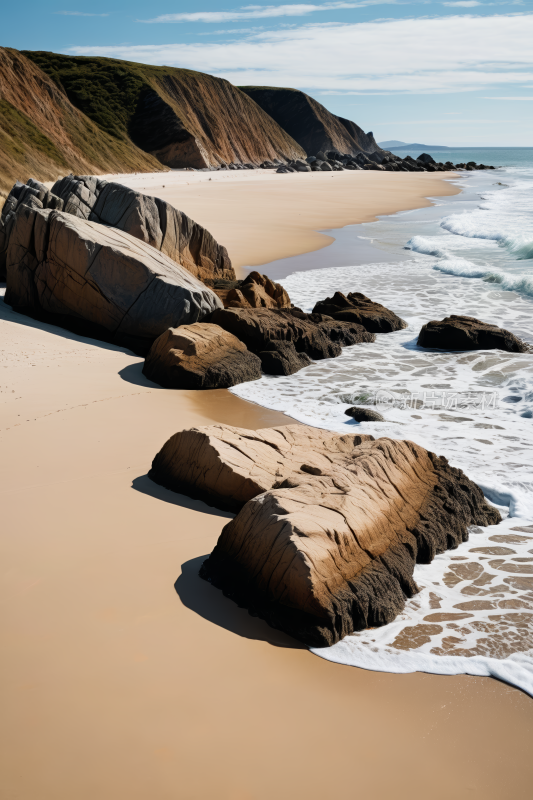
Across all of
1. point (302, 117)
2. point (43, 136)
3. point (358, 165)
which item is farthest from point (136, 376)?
point (302, 117)

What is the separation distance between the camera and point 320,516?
326cm

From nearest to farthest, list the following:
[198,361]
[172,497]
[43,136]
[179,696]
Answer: [179,696] → [172,497] → [198,361] → [43,136]

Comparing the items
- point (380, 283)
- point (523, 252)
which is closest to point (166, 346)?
point (380, 283)

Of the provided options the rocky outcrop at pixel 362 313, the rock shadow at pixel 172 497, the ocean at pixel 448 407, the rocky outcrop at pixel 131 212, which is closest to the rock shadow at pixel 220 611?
the ocean at pixel 448 407

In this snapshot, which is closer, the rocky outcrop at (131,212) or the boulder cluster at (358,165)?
the rocky outcrop at (131,212)

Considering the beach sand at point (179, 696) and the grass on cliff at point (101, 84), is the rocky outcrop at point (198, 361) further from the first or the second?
the grass on cliff at point (101, 84)

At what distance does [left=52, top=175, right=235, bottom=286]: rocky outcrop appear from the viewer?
9.76 meters

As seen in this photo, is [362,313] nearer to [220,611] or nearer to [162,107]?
[220,611]

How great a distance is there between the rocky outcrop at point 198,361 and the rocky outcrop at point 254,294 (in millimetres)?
1994

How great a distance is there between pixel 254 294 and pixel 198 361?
9.63 ft

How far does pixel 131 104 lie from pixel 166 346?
2210 inches

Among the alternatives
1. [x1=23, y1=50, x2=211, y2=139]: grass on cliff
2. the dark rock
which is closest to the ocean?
the dark rock

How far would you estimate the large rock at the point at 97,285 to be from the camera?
7.91 metres

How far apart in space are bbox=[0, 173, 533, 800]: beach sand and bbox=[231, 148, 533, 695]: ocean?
0.83ft
